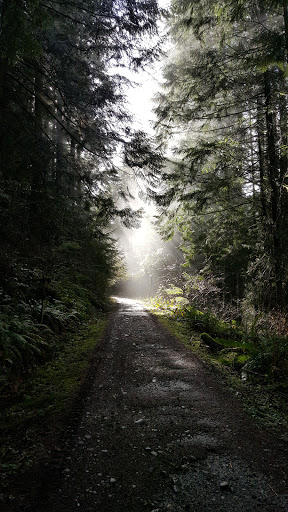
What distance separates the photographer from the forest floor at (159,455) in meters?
2.39

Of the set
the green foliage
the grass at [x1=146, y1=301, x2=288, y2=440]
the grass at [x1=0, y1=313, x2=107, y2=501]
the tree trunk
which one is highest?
the tree trunk

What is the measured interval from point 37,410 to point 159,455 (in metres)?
1.85

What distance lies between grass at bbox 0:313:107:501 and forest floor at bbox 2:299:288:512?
0.19m

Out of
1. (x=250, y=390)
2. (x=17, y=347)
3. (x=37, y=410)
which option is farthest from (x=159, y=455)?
(x=17, y=347)

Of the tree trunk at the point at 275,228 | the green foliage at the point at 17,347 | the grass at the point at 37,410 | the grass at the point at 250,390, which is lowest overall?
the grass at the point at 250,390

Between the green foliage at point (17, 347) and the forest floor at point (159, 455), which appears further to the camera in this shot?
the green foliage at point (17, 347)

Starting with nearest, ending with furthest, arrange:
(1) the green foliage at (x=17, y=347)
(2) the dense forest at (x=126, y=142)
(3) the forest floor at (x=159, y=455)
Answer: (3) the forest floor at (x=159, y=455)
(1) the green foliage at (x=17, y=347)
(2) the dense forest at (x=126, y=142)

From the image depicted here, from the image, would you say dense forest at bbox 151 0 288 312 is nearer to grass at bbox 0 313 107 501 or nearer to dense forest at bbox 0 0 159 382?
dense forest at bbox 0 0 159 382

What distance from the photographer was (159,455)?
9.88ft

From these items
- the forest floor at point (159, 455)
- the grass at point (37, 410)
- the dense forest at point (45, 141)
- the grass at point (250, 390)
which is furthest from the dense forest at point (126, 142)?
the forest floor at point (159, 455)

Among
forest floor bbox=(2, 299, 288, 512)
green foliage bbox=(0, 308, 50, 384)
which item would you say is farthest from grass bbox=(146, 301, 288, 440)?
green foliage bbox=(0, 308, 50, 384)

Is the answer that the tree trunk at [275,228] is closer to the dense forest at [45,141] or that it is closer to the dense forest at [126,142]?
the dense forest at [126,142]

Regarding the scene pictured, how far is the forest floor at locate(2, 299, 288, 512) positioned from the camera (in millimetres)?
2395

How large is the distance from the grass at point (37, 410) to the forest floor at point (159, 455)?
0.19 metres
